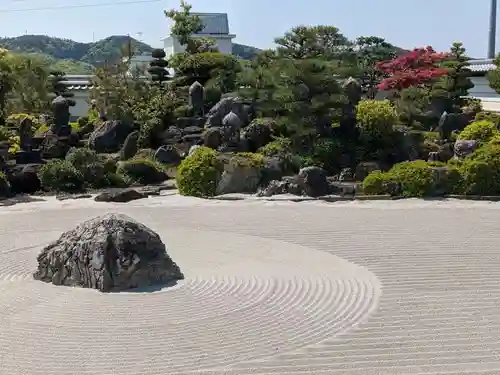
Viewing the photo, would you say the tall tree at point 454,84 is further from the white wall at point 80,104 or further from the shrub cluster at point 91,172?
the white wall at point 80,104

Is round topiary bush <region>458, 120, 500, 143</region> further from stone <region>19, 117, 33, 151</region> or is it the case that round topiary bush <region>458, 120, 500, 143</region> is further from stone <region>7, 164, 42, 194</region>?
stone <region>19, 117, 33, 151</region>

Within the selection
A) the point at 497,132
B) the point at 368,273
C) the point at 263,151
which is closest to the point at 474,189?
the point at 497,132

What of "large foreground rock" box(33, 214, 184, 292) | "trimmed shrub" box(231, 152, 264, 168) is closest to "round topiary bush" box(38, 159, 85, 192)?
"trimmed shrub" box(231, 152, 264, 168)

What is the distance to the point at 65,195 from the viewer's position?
18.0 m

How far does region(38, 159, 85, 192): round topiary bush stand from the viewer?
61.0 ft

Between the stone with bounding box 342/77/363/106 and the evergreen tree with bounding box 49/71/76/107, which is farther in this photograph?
the evergreen tree with bounding box 49/71/76/107

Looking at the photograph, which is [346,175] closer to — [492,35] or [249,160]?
[249,160]

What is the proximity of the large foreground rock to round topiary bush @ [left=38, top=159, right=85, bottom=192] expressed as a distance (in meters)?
9.33

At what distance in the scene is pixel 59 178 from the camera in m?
18.6

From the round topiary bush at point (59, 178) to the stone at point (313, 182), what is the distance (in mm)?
6415

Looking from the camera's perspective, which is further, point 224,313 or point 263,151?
point 263,151

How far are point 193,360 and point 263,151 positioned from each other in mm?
14421

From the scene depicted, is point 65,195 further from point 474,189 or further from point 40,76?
point 40,76

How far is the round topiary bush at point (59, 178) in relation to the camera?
732 inches
